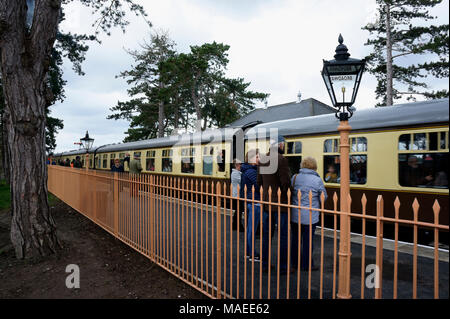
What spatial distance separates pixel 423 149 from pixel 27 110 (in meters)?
7.16

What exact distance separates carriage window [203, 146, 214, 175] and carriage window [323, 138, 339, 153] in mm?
4546

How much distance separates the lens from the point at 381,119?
6.40m

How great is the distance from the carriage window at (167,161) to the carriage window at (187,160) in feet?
3.21

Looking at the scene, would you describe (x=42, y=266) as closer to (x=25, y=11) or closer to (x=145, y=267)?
(x=145, y=267)

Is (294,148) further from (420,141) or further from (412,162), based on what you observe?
(420,141)

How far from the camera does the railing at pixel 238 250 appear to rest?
255 cm

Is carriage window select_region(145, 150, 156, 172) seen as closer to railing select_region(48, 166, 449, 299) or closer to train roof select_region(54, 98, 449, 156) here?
train roof select_region(54, 98, 449, 156)

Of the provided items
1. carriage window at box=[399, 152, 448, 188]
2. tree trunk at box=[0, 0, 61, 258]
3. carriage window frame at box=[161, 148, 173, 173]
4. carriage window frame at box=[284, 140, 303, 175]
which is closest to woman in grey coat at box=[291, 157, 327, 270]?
carriage window at box=[399, 152, 448, 188]

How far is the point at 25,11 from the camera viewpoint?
18.4ft

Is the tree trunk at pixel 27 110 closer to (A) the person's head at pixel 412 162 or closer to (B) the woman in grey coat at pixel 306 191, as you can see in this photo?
(B) the woman in grey coat at pixel 306 191

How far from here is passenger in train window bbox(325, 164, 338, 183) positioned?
287 inches

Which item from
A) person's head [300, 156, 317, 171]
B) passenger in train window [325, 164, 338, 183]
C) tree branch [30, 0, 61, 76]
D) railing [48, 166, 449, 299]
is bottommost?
railing [48, 166, 449, 299]

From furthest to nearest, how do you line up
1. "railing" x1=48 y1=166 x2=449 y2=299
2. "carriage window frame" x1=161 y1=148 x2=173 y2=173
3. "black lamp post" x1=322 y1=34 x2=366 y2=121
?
"carriage window frame" x1=161 y1=148 x2=173 y2=173 < "black lamp post" x1=322 y1=34 x2=366 y2=121 < "railing" x1=48 y1=166 x2=449 y2=299
